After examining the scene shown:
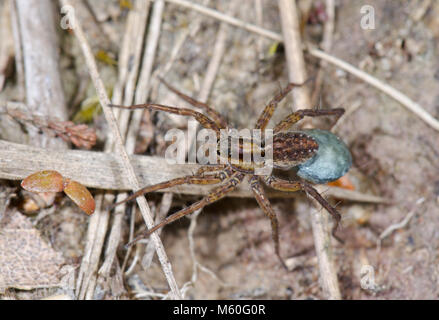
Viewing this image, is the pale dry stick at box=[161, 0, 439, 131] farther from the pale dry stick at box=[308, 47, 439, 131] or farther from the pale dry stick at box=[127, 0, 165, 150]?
the pale dry stick at box=[127, 0, 165, 150]

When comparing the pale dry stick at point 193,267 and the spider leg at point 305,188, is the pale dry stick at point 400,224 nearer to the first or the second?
the spider leg at point 305,188

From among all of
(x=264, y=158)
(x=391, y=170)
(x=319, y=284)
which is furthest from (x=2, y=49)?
(x=391, y=170)

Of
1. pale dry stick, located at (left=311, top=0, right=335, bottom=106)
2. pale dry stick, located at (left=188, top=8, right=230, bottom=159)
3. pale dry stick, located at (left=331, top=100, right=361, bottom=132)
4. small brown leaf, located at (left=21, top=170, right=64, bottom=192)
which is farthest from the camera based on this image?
pale dry stick, located at (left=311, top=0, right=335, bottom=106)

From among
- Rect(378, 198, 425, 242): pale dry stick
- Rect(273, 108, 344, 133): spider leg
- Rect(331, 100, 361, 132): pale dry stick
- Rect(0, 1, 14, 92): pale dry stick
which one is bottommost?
Rect(378, 198, 425, 242): pale dry stick

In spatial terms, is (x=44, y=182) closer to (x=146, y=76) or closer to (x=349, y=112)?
(x=146, y=76)

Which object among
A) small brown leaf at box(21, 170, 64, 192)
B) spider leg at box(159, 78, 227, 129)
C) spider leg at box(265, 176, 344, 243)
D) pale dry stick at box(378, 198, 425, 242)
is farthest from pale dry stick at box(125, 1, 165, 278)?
pale dry stick at box(378, 198, 425, 242)

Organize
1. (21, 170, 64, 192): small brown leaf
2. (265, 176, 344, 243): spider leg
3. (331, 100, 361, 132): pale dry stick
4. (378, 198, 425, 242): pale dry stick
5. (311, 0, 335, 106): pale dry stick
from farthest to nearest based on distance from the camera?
A: (311, 0, 335, 106): pale dry stick
(331, 100, 361, 132): pale dry stick
(378, 198, 425, 242): pale dry stick
(265, 176, 344, 243): spider leg
(21, 170, 64, 192): small brown leaf

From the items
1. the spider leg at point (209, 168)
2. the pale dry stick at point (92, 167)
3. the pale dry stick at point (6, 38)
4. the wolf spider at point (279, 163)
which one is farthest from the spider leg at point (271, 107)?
the pale dry stick at point (6, 38)
